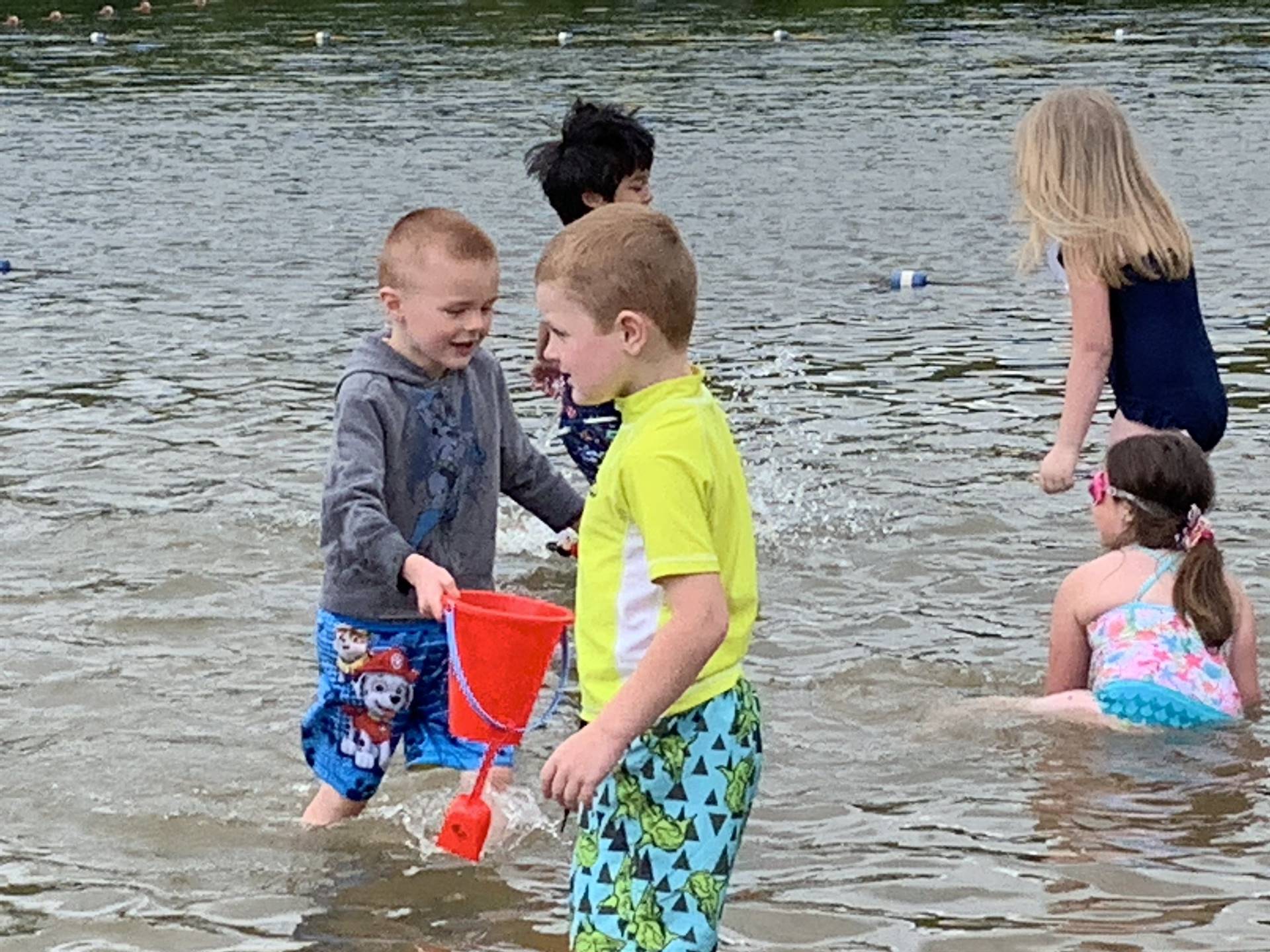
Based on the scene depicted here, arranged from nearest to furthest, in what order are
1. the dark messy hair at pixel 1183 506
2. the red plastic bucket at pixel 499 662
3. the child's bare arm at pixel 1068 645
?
1. the red plastic bucket at pixel 499 662
2. the dark messy hair at pixel 1183 506
3. the child's bare arm at pixel 1068 645

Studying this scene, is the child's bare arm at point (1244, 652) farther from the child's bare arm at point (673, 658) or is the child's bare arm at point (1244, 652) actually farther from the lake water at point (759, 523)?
the child's bare arm at point (673, 658)

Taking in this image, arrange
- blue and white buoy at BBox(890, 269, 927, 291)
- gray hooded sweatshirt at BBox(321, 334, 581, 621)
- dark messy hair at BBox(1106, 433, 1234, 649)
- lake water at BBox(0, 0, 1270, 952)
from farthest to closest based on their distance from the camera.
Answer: blue and white buoy at BBox(890, 269, 927, 291)
dark messy hair at BBox(1106, 433, 1234, 649)
lake water at BBox(0, 0, 1270, 952)
gray hooded sweatshirt at BBox(321, 334, 581, 621)

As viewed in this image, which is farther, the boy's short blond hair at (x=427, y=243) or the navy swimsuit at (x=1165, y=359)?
the navy swimsuit at (x=1165, y=359)

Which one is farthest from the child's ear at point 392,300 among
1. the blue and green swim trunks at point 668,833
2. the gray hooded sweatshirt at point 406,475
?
the blue and green swim trunks at point 668,833

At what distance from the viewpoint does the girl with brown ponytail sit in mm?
5828

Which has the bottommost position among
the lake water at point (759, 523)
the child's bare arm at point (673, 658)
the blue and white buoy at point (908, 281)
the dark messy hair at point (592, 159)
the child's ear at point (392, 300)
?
the lake water at point (759, 523)

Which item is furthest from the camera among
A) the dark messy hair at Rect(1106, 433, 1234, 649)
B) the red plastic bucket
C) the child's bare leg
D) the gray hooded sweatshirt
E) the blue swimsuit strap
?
the blue swimsuit strap

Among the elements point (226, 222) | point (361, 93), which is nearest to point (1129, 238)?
point (226, 222)

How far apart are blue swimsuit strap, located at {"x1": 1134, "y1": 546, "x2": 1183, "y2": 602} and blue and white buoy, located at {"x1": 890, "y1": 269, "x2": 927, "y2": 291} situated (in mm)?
7045

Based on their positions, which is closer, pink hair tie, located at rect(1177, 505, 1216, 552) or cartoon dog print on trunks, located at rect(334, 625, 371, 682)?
cartoon dog print on trunks, located at rect(334, 625, 371, 682)

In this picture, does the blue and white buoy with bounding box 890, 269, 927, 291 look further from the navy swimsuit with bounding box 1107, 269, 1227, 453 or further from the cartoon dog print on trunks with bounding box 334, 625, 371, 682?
the cartoon dog print on trunks with bounding box 334, 625, 371, 682

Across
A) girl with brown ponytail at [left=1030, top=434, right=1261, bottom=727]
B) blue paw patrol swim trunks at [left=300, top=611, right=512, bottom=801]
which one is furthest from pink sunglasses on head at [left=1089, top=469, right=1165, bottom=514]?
blue paw patrol swim trunks at [left=300, top=611, right=512, bottom=801]

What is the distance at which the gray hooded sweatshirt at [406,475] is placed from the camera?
185 inches

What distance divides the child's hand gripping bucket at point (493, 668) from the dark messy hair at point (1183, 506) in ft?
7.15
